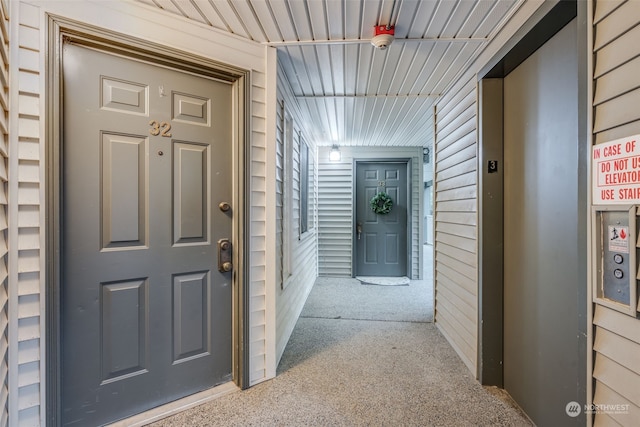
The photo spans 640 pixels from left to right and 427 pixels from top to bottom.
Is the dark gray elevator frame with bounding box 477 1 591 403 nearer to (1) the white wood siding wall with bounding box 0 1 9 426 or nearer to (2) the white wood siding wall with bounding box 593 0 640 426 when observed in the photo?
(2) the white wood siding wall with bounding box 593 0 640 426

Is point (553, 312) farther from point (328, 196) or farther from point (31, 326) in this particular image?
point (328, 196)

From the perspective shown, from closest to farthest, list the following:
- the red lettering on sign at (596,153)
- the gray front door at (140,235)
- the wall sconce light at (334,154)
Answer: the red lettering on sign at (596,153)
the gray front door at (140,235)
the wall sconce light at (334,154)

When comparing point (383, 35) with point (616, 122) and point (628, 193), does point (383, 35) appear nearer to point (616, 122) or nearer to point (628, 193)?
point (616, 122)

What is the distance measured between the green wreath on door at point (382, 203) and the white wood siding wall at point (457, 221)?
1.90m

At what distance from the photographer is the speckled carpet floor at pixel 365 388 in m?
1.54

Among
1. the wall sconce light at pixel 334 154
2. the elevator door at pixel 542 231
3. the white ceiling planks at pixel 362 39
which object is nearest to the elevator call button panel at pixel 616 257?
the elevator door at pixel 542 231

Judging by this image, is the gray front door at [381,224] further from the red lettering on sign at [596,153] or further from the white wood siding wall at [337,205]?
the red lettering on sign at [596,153]

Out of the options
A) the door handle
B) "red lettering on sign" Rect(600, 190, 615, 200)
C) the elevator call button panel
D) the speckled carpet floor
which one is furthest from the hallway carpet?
"red lettering on sign" Rect(600, 190, 615, 200)

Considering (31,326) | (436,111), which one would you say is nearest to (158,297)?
(31,326)

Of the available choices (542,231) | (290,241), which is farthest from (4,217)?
(542,231)

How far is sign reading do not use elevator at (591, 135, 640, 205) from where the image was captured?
0.85 m

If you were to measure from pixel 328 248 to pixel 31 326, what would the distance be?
3849 mm

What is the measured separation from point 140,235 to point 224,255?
473mm

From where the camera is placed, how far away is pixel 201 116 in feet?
5.47
